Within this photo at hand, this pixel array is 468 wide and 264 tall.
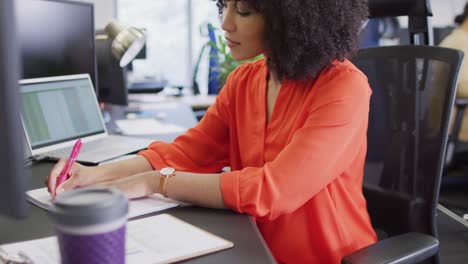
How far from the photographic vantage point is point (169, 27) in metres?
5.79

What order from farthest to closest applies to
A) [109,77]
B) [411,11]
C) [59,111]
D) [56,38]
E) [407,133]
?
1. [109,77]
2. [56,38]
3. [59,111]
4. [411,11]
5. [407,133]

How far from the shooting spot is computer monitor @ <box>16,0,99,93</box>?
58.8 inches

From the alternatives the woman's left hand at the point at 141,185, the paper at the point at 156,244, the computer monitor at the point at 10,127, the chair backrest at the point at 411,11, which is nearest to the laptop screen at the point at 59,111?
the woman's left hand at the point at 141,185

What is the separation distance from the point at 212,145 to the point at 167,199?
12.6 inches

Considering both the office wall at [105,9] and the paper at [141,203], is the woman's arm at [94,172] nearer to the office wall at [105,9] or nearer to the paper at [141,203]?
the paper at [141,203]

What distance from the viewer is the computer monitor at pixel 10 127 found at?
0.48 m

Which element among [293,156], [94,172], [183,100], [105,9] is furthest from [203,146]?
[105,9]

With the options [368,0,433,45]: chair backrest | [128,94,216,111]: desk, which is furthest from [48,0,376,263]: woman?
[128,94,216,111]: desk

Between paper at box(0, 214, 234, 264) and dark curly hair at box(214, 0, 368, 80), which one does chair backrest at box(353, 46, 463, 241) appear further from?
paper at box(0, 214, 234, 264)

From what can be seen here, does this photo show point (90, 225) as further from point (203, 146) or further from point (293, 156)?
point (203, 146)

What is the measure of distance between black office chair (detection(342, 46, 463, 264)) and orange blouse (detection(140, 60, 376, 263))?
136 mm

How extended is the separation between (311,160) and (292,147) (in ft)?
0.15

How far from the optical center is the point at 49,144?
1.38 m

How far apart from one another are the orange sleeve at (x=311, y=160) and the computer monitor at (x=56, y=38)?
899mm
